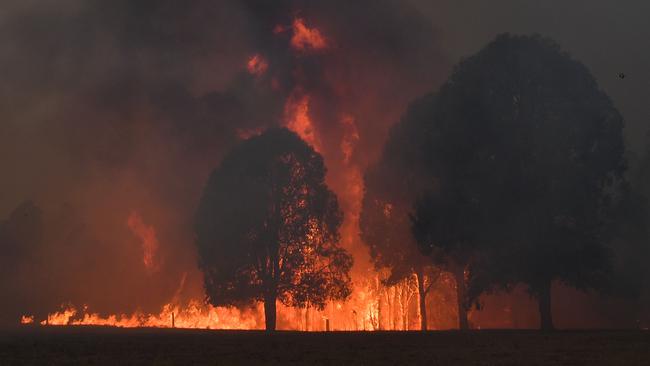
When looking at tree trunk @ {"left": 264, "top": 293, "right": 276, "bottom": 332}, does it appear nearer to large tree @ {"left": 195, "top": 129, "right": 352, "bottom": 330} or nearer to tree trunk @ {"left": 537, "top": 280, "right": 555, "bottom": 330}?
large tree @ {"left": 195, "top": 129, "right": 352, "bottom": 330}

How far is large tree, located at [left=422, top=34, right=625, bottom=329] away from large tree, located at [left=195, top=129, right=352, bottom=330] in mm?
16626

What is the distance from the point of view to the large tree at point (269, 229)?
5606 centimetres

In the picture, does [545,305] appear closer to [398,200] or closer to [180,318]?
[398,200]

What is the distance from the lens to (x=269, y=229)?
56938 mm

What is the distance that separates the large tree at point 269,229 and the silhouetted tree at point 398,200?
4991 mm

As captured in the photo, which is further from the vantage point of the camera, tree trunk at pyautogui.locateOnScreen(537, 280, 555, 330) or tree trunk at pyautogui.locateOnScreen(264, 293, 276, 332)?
tree trunk at pyautogui.locateOnScreen(264, 293, 276, 332)

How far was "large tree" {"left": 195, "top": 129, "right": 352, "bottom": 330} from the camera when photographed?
2207 inches

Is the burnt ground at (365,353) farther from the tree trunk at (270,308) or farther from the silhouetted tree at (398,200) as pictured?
the silhouetted tree at (398,200)

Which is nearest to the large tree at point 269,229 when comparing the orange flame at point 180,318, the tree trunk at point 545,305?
the orange flame at point 180,318

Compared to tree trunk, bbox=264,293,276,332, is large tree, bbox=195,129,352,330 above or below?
above

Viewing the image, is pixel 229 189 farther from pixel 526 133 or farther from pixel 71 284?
pixel 71 284

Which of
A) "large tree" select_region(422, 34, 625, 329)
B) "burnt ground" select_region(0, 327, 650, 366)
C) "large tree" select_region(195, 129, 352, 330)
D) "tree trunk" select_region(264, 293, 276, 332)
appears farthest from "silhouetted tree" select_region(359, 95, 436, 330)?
"burnt ground" select_region(0, 327, 650, 366)

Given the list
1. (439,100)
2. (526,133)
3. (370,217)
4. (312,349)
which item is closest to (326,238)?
(370,217)

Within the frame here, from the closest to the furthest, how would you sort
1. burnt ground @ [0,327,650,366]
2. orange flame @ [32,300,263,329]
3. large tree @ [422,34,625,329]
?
burnt ground @ [0,327,650,366]
large tree @ [422,34,625,329]
orange flame @ [32,300,263,329]
